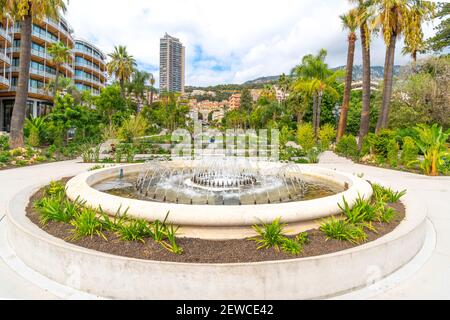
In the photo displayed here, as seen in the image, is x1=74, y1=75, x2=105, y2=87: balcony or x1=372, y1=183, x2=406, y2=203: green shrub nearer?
x1=372, y1=183, x2=406, y2=203: green shrub

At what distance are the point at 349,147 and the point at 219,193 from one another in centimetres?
1339

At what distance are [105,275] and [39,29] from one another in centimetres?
4727

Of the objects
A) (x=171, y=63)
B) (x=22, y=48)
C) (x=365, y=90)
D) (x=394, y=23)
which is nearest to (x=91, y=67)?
(x=22, y=48)

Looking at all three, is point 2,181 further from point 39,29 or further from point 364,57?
point 39,29

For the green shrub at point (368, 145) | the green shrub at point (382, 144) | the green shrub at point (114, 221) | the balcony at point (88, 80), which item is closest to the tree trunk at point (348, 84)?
the green shrub at point (368, 145)

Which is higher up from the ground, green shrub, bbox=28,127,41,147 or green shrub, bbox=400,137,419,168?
green shrub, bbox=28,127,41,147

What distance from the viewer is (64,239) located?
147 inches

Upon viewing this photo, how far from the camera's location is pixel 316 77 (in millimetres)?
36000

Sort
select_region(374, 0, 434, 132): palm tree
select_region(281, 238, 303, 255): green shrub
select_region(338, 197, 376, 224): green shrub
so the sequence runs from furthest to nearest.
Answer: select_region(374, 0, 434, 132): palm tree → select_region(338, 197, 376, 224): green shrub → select_region(281, 238, 303, 255): green shrub

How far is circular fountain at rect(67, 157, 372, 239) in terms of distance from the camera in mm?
3781

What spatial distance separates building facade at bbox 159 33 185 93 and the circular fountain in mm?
161062

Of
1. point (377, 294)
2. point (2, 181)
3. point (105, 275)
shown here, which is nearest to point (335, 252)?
point (377, 294)

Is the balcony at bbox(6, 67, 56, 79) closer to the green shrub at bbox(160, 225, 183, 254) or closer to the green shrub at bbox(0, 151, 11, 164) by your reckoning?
the green shrub at bbox(0, 151, 11, 164)

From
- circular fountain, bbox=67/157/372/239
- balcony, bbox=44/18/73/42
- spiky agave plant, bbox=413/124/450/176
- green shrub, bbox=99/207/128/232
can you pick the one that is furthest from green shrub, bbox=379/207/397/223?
balcony, bbox=44/18/73/42
